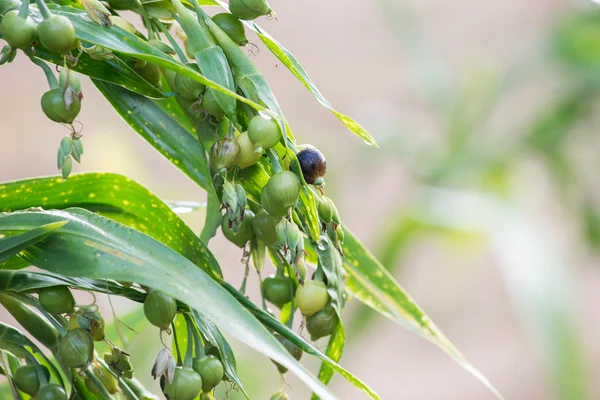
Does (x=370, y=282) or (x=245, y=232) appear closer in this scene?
(x=245, y=232)

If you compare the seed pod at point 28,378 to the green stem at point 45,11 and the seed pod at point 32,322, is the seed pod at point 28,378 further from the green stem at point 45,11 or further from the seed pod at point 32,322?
the green stem at point 45,11

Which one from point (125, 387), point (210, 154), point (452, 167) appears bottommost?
point (452, 167)

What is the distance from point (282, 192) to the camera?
31cm

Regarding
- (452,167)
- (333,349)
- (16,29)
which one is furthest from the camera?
(452,167)

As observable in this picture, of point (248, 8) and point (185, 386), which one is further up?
point (248, 8)

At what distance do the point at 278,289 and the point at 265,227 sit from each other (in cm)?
4

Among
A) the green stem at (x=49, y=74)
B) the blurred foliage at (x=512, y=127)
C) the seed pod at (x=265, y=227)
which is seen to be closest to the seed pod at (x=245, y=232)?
the seed pod at (x=265, y=227)

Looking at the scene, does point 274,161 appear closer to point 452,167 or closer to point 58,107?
point 58,107

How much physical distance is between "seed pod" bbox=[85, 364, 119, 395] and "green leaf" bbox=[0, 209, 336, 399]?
0.06m

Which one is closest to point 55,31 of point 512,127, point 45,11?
point 45,11

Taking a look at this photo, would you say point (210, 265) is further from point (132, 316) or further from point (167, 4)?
point (132, 316)

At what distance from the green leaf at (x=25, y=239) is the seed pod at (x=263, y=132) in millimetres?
81

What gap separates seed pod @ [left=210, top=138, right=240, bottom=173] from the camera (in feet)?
1.04

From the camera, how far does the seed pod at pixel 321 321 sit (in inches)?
15.0
